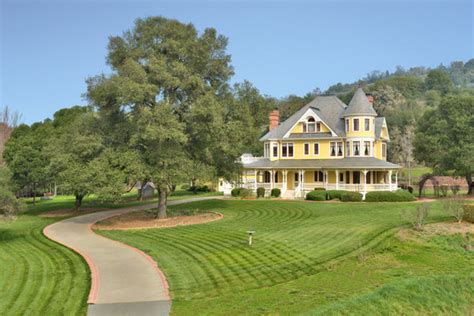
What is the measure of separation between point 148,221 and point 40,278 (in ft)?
46.2

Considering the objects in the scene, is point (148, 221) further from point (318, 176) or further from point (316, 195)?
point (318, 176)

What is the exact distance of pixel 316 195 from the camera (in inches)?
1534

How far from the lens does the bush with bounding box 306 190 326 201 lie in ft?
127

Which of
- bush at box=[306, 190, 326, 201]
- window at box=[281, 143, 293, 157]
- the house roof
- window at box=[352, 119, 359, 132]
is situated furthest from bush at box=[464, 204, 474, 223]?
window at box=[281, 143, 293, 157]

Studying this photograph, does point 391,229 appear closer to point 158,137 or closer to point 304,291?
point 304,291

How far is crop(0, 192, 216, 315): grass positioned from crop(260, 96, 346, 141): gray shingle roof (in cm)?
2860

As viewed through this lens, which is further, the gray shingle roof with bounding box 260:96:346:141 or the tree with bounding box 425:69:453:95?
the tree with bounding box 425:69:453:95

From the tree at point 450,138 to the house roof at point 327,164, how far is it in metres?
7.32

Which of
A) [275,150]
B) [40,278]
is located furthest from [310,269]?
[275,150]

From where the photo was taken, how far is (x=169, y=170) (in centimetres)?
2638

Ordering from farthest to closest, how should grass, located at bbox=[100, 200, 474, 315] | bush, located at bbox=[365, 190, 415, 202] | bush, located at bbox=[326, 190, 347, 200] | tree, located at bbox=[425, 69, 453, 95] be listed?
tree, located at bbox=[425, 69, 453, 95], bush, located at bbox=[326, 190, 347, 200], bush, located at bbox=[365, 190, 415, 202], grass, located at bbox=[100, 200, 474, 315]

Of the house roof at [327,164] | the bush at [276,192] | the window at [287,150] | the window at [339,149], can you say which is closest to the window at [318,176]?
the house roof at [327,164]

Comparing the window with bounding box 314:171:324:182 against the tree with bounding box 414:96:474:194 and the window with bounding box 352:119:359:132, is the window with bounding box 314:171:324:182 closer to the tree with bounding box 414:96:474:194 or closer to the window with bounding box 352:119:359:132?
the window with bounding box 352:119:359:132

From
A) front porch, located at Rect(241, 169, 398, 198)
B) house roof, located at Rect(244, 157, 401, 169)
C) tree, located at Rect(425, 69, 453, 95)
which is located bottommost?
front porch, located at Rect(241, 169, 398, 198)
